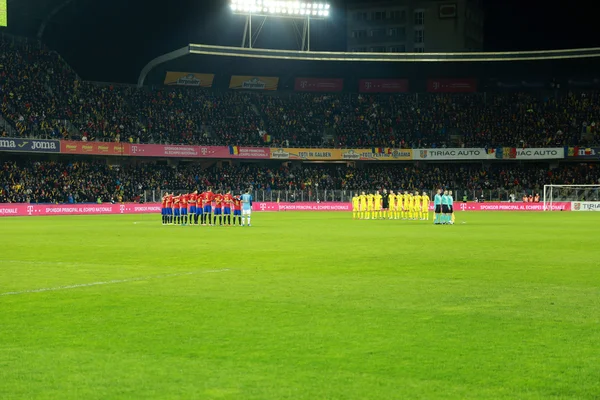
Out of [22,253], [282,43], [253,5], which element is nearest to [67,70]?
[253,5]

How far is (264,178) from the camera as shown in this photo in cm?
7612

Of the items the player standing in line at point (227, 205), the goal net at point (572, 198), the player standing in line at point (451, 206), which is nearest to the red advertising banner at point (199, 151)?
the goal net at point (572, 198)

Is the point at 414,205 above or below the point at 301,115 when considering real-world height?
below

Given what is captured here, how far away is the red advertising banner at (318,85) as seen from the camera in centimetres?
8244

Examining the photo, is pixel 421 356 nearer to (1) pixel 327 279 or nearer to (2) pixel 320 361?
(2) pixel 320 361

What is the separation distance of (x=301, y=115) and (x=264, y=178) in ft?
32.5

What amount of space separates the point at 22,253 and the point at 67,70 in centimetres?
5247

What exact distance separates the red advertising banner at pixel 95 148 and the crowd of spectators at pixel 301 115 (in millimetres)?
1229

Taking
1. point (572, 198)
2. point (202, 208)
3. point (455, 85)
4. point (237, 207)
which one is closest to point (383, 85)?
point (455, 85)

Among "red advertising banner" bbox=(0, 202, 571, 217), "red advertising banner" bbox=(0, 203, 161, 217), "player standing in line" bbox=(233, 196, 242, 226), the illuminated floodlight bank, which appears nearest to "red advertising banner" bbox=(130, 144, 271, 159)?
"red advertising banner" bbox=(0, 203, 161, 217)

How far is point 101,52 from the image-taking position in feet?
224

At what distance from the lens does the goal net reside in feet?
222

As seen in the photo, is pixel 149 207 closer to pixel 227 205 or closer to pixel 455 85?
pixel 227 205

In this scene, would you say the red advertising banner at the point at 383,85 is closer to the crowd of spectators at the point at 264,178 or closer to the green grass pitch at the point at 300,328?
the crowd of spectators at the point at 264,178
